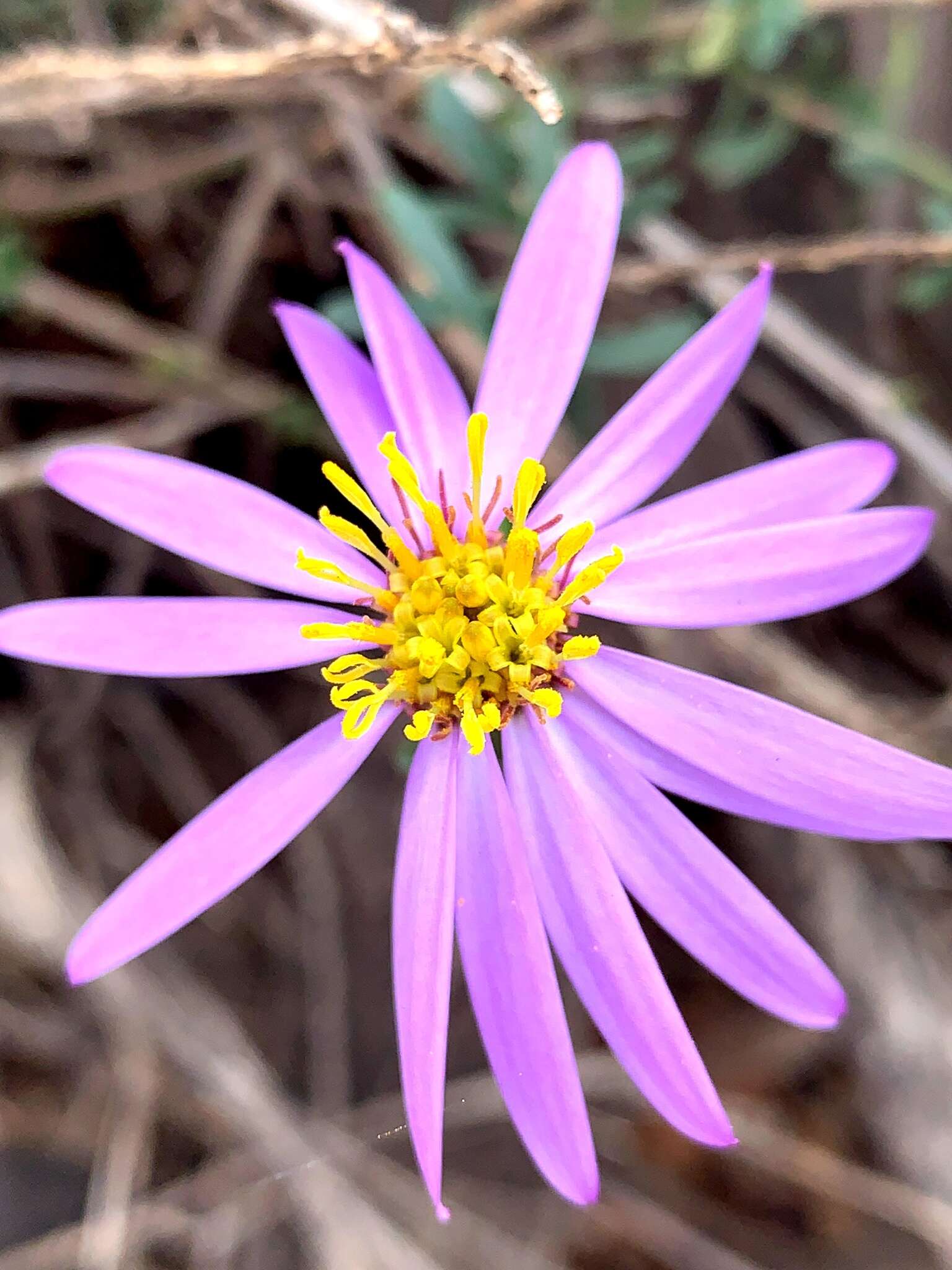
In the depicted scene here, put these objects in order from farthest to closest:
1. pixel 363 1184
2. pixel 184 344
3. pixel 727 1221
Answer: pixel 727 1221, pixel 363 1184, pixel 184 344

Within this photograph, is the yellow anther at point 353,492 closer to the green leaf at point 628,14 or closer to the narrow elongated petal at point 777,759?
the narrow elongated petal at point 777,759

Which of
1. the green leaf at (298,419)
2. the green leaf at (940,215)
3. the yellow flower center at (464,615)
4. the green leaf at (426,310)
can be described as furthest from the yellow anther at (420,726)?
the green leaf at (940,215)

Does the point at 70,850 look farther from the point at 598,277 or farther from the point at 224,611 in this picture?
the point at 598,277

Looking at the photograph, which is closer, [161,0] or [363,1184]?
[161,0]

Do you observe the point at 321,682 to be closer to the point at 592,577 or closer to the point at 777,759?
the point at 592,577

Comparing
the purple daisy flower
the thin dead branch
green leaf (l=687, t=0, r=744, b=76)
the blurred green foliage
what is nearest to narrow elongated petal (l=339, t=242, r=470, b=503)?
the purple daisy flower

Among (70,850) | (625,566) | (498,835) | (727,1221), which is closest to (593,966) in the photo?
Answer: (498,835)

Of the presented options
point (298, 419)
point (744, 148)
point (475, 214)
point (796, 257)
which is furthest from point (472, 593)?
point (744, 148)
